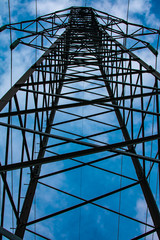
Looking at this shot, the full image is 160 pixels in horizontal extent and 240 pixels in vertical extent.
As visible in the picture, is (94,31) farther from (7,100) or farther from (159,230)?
(159,230)

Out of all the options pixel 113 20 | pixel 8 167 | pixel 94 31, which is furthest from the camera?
pixel 113 20

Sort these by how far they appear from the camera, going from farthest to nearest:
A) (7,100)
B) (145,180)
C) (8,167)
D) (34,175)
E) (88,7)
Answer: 1. (88,7)
2. (34,175)
3. (145,180)
4. (7,100)
5. (8,167)

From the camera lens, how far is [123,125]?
360 inches

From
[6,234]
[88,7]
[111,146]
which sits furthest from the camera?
[88,7]

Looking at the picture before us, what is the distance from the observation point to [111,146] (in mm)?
4105

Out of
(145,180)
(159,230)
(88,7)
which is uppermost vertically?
(88,7)

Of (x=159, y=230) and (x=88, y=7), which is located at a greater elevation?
(x=88, y=7)

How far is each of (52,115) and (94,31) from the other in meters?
6.28

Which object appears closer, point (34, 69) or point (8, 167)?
point (8, 167)

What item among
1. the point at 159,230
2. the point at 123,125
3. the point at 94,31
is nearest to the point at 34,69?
the point at 123,125

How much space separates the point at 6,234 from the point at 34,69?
551 centimetres

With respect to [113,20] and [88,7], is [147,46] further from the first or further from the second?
[88,7]

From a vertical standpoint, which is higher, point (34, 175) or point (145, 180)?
point (34, 175)

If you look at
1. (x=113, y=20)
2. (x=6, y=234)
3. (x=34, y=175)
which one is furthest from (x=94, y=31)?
(x=6, y=234)
